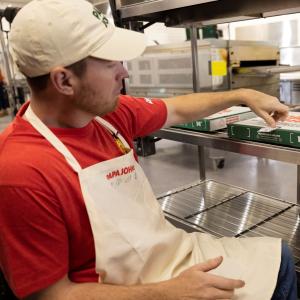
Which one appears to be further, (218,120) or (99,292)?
(218,120)

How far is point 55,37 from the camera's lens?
0.66 metres

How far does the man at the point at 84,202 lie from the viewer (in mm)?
609

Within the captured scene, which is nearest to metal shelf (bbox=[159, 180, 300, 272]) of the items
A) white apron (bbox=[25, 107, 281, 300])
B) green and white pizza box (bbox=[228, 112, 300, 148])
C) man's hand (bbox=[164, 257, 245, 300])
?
white apron (bbox=[25, 107, 281, 300])

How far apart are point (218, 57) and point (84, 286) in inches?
61.9

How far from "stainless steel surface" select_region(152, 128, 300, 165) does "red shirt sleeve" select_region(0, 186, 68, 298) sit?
0.58 metres

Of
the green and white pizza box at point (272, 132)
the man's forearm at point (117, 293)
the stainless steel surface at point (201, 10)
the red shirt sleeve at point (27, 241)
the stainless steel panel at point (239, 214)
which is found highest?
the stainless steel surface at point (201, 10)

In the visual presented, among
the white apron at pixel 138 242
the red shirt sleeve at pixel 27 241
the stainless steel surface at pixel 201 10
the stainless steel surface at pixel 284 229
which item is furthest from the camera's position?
the stainless steel surface at pixel 284 229

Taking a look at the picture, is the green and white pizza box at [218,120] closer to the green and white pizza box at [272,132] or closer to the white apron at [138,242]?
the green and white pizza box at [272,132]

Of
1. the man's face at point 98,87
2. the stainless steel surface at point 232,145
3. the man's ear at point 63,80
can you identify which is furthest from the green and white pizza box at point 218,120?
the man's ear at point 63,80

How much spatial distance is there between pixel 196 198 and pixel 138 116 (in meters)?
0.81

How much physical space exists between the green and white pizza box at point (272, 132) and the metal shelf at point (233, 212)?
1.63 feet

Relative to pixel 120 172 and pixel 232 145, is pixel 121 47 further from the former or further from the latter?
pixel 232 145

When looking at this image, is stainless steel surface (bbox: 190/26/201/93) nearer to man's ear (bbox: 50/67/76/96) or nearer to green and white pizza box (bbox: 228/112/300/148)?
green and white pizza box (bbox: 228/112/300/148)

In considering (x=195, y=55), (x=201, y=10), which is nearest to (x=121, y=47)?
(x=201, y=10)
